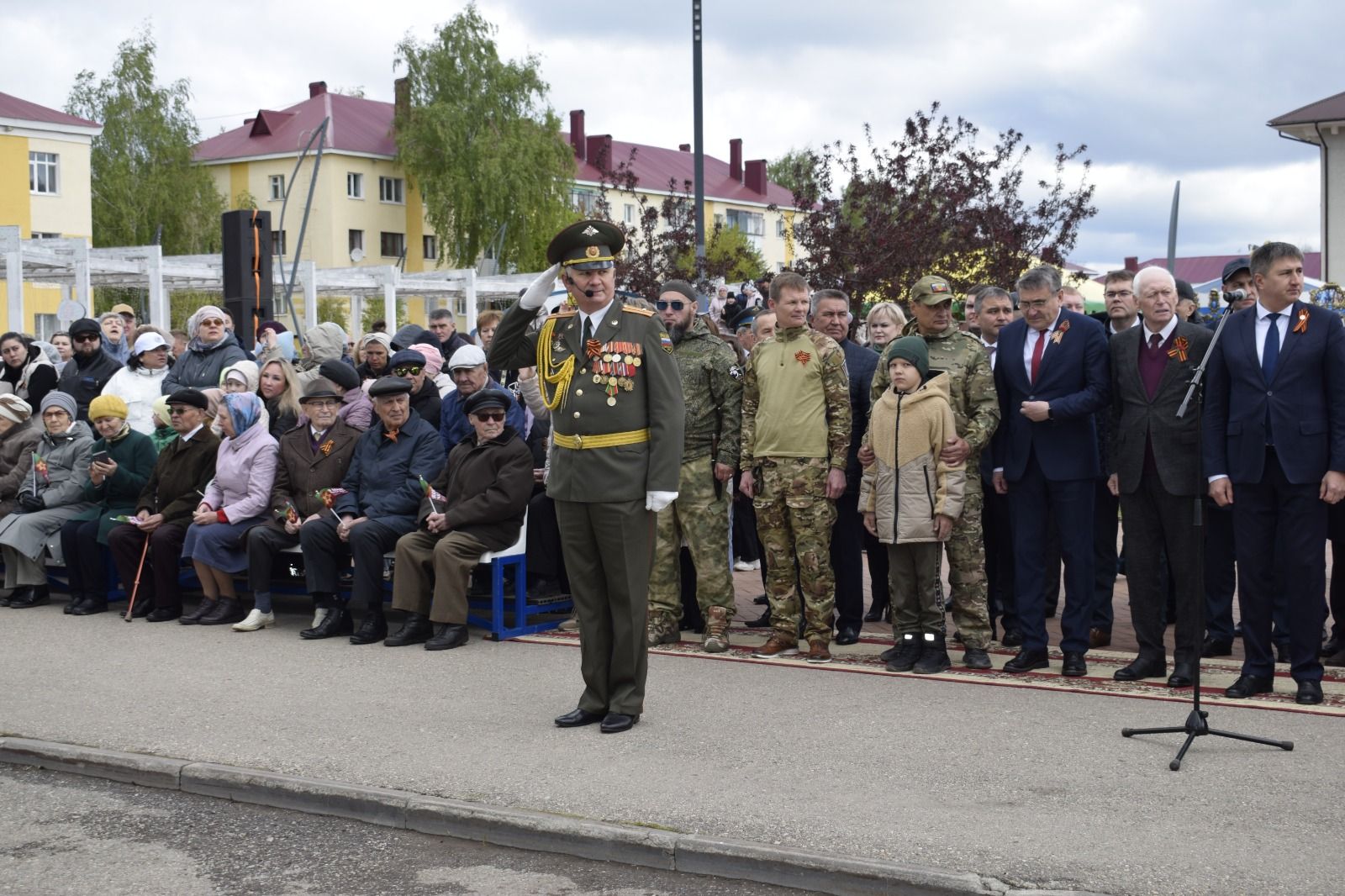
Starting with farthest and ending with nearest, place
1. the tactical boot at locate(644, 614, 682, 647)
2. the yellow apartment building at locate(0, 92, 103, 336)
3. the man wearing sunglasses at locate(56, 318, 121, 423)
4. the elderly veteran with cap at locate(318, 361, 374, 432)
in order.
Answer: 1. the yellow apartment building at locate(0, 92, 103, 336)
2. the man wearing sunglasses at locate(56, 318, 121, 423)
3. the elderly veteran with cap at locate(318, 361, 374, 432)
4. the tactical boot at locate(644, 614, 682, 647)

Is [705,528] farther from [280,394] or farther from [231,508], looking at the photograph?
[280,394]

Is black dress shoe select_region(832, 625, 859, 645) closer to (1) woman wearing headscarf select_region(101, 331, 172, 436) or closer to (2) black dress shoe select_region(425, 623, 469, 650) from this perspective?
(2) black dress shoe select_region(425, 623, 469, 650)

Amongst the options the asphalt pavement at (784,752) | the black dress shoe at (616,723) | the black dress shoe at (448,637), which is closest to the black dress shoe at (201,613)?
the asphalt pavement at (784,752)

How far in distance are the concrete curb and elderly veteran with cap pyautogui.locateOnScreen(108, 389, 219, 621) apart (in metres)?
3.82

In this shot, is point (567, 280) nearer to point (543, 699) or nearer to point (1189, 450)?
point (543, 699)

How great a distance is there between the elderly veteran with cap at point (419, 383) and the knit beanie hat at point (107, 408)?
2188mm

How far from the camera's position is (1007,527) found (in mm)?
9594

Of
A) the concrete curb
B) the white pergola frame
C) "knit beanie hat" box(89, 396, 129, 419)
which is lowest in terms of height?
the concrete curb

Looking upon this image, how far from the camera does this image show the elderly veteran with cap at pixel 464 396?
996 cm

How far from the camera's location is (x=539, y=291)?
23.5 ft

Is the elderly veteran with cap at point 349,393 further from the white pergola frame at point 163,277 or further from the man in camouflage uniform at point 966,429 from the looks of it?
the white pergola frame at point 163,277

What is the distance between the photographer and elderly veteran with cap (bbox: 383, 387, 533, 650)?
932cm

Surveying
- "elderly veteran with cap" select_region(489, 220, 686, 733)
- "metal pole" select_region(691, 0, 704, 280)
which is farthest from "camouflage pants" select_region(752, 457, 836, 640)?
"metal pole" select_region(691, 0, 704, 280)

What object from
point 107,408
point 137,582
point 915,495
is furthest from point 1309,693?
point 107,408
